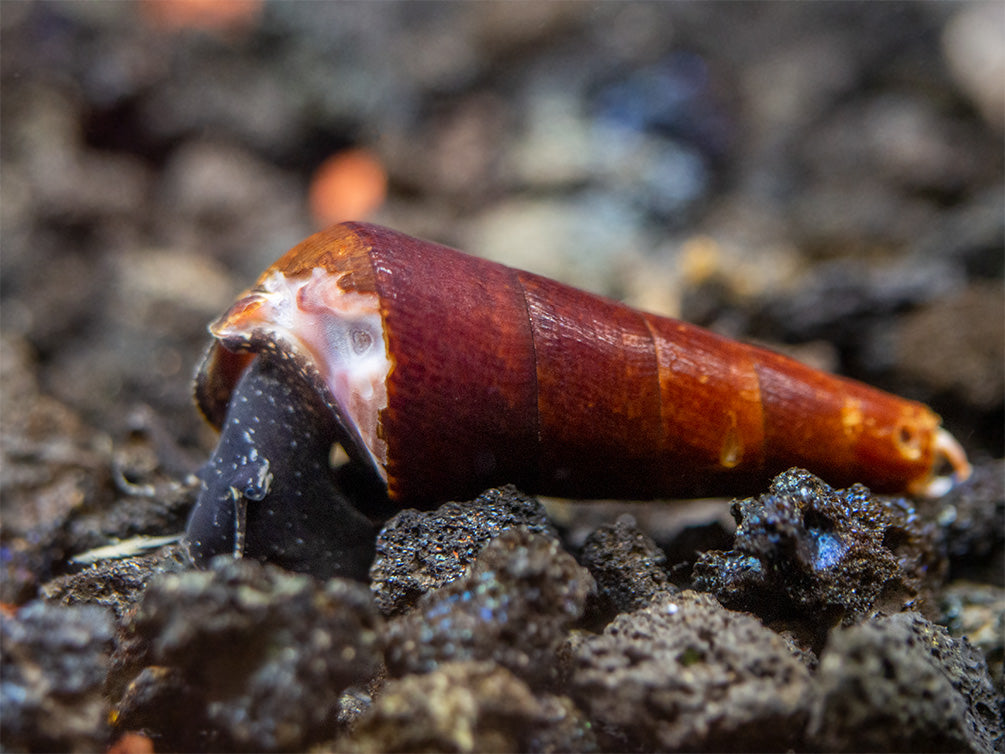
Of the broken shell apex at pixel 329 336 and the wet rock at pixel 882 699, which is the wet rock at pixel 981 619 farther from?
the broken shell apex at pixel 329 336

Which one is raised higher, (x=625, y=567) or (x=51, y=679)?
(x=625, y=567)

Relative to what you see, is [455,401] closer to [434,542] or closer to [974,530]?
[434,542]

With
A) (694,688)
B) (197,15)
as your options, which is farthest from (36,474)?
(197,15)

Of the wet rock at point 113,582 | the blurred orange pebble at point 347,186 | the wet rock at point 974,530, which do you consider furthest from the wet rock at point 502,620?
the blurred orange pebble at point 347,186

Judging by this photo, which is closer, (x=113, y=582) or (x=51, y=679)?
(x=51, y=679)

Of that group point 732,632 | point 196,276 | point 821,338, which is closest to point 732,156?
point 821,338

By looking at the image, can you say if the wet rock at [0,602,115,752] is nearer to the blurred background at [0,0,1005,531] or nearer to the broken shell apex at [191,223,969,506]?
the broken shell apex at [191,223,969,506]
